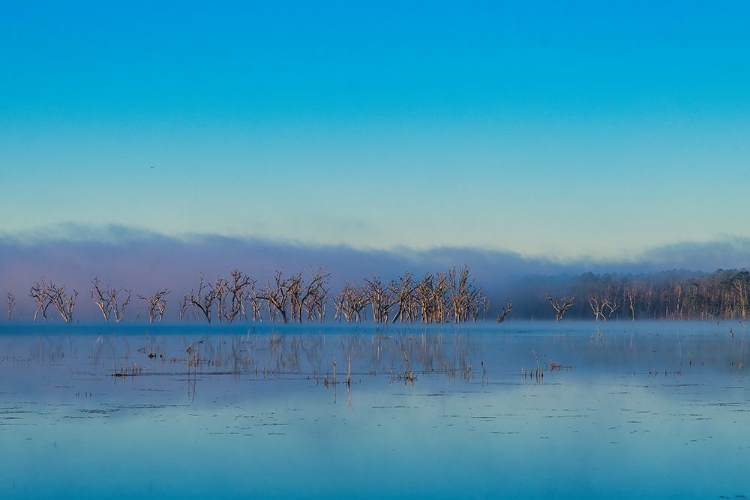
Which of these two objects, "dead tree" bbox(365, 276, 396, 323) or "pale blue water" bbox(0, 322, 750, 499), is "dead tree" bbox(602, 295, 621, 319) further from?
"pale blue water" bbox(0, 322, 750, 499)

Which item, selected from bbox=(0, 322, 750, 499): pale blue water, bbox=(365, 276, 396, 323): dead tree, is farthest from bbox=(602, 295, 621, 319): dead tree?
bbox=(0, 322, 750, 499): pale blue water

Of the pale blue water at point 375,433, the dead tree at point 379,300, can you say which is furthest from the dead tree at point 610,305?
the pale blue water at point 375,433

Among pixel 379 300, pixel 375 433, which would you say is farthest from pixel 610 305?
pixel 375 433

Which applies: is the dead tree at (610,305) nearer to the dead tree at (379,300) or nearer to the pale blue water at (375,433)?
the dead tree at (379,300)

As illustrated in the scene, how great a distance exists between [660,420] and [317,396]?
20.1ft

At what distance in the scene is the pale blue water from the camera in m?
9.78

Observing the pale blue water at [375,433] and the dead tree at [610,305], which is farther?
the dead tree at [610,305]

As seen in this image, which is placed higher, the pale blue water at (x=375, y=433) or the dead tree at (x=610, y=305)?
the dead tree at (x=610, y=305)

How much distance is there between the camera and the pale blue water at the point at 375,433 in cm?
978

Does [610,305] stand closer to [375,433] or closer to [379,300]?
[379,300]

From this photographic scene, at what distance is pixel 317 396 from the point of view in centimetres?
1667

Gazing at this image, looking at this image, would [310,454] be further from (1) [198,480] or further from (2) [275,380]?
(2) [275,380]

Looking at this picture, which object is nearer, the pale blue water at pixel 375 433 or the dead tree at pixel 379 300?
the pale blue water at pixel 375 433

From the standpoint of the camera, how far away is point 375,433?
1263 centimetres
